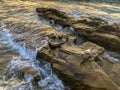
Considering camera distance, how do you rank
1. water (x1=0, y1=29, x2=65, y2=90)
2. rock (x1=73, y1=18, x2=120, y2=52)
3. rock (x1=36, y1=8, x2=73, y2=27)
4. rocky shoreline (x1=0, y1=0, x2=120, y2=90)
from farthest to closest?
1. rock (x1=36, y1=8, x2=73, y2=27)
2. rock (x1=73, y1=18, x2=120, y2=52)
3. water (x1=0, y1=29, x2=65, y2=90)
4. rocky shoreline (x1=0, y1=0, x2=120, y2=90)

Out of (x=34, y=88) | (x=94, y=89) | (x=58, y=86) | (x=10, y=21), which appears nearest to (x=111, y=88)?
(x=94, y=89)

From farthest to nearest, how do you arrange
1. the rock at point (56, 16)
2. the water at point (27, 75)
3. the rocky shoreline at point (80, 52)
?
the rock at point (56, 16) < the water at point (27, 75) < the rocky shoreline at point (80, 52)

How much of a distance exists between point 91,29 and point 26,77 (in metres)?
4.21

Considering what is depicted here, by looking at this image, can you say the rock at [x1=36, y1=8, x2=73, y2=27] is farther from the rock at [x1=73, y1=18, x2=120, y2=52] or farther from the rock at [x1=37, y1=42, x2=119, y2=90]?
the rock at [x1=37, y1=42, x2=119, y2=90]

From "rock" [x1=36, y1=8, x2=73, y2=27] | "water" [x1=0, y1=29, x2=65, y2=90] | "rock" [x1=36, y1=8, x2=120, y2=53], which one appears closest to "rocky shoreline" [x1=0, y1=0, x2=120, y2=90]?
"rock" [x1=36, y1=8, x2=120, y2=53]

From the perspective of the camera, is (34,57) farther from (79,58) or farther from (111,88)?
(111,88)

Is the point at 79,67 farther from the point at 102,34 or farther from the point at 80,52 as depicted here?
the point at 102,34

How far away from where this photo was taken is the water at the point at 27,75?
7.16 m

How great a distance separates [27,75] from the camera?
7.54 metres

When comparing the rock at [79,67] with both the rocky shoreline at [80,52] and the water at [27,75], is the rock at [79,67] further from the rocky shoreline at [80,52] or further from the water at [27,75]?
the water at [27,75]

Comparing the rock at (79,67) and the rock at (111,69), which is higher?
the rock at (79,67)

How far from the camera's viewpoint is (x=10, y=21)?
12.6 meters

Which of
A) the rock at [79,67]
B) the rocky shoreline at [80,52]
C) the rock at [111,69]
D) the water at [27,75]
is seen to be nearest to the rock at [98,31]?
the rocky shoreline at [80,52]

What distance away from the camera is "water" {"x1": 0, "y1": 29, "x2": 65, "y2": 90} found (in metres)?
7.16
